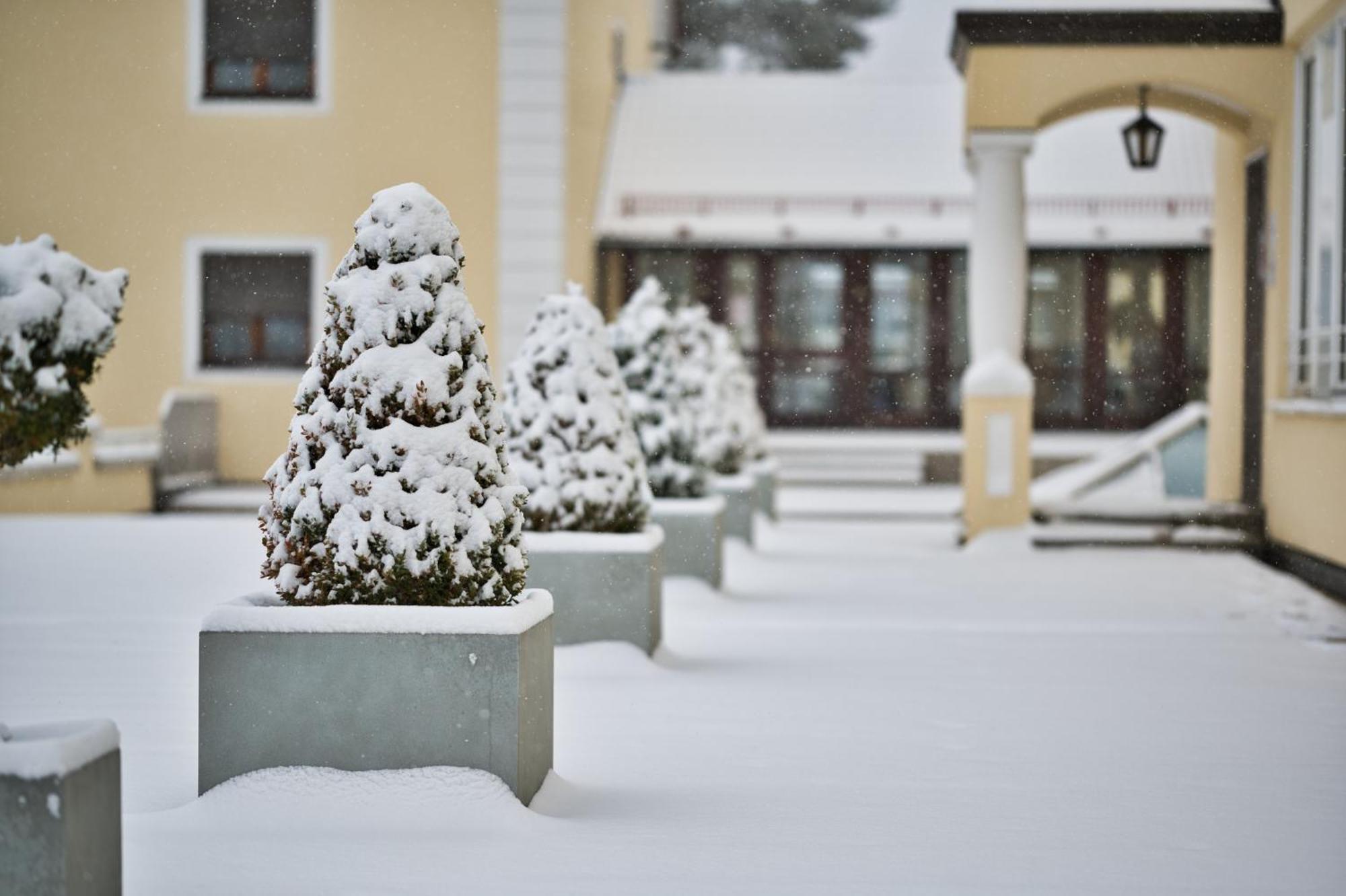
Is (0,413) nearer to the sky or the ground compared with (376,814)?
nearer to the sky

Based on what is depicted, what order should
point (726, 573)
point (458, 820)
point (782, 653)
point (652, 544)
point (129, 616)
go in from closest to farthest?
point (458, 820), point (652, 544), point (782, 653), point (129, 616), point (726, 573)

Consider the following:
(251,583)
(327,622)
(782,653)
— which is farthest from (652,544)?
(251,583)

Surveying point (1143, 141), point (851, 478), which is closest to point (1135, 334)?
point (851, 478)

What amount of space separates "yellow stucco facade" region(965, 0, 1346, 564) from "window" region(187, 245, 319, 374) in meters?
8.69

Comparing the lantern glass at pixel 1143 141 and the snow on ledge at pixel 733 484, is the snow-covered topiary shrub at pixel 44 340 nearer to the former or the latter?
the snow on ledge at pixel 733 484

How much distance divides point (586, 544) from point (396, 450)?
2910mm

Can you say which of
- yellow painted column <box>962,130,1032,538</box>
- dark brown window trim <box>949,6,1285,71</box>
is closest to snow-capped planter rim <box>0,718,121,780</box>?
yellow painted column <box>962,130,1032,538</box>

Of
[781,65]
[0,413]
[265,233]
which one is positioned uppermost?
[781,65]

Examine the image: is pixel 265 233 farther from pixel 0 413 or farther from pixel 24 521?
pixel 0 413

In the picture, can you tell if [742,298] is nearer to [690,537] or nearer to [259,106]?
[259,106]

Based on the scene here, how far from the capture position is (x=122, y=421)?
1980cm

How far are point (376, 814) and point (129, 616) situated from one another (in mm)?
5437

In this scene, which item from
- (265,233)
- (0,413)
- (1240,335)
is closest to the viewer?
(0,413)

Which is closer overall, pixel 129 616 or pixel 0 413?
pixel 0 413
